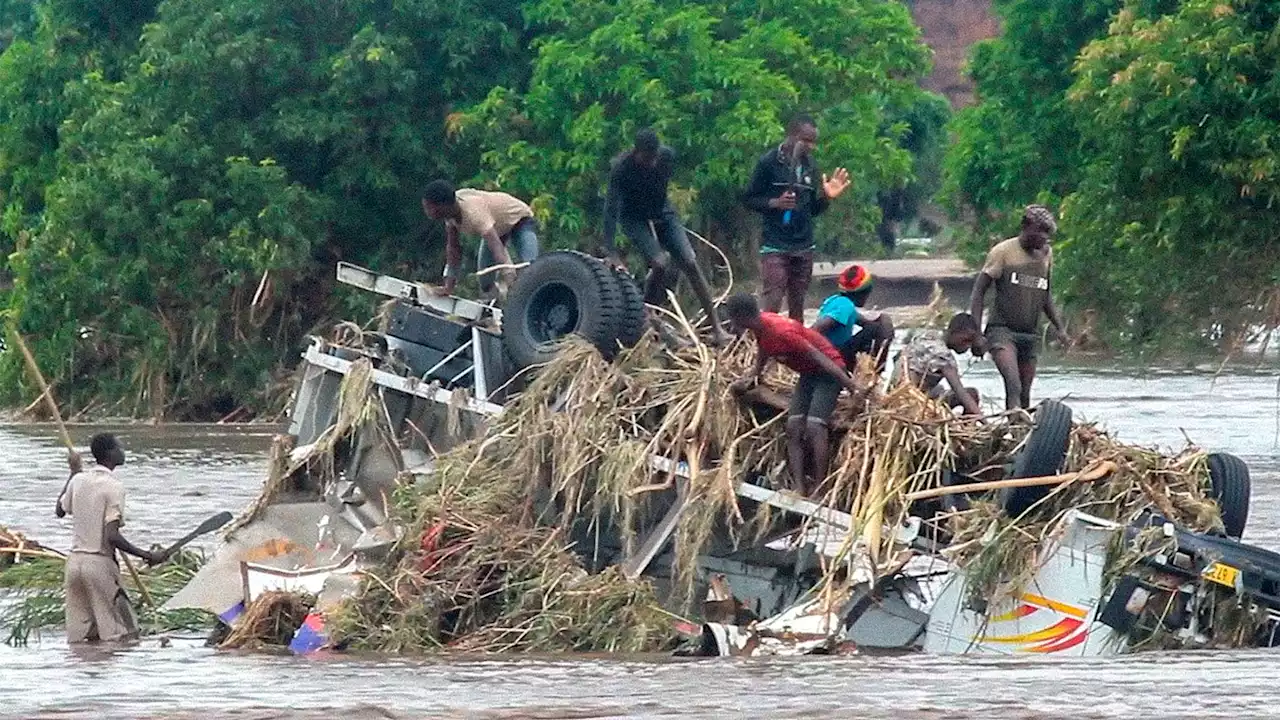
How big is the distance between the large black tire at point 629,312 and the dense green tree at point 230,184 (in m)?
16.1

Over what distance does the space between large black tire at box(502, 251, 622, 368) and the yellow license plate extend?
337 cm

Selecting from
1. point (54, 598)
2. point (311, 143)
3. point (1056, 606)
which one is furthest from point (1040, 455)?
point (311, 143)

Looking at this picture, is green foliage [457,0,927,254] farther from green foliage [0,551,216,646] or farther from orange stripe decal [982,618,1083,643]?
orange stripe decal [982,618,1083,643]

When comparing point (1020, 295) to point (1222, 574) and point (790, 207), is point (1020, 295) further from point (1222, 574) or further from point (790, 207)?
point (1222, 574)

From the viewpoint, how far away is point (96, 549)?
13133mm

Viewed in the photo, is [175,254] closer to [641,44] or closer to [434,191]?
[641,44]

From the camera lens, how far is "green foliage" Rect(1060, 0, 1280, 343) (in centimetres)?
2338

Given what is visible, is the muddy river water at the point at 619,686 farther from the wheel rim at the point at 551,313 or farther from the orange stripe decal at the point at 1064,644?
the wheel rim at the point at 551,313

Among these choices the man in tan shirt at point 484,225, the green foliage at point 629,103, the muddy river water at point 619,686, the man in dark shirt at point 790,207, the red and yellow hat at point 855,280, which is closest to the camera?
the muddy river water at point 619,686

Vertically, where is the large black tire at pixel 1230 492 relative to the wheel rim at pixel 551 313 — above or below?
below

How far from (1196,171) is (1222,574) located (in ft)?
41.8

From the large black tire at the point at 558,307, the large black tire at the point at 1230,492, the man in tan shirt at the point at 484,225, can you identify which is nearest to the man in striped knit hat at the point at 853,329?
the large black tire at the point at 558,307

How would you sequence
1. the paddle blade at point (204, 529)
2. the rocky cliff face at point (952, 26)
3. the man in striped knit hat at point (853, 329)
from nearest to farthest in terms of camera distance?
the man in striped knit hat at point (853, 329), the paddle blade at point (204, 529), the rocky cliff face at point (952, 26)

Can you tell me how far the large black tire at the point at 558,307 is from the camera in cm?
1308
